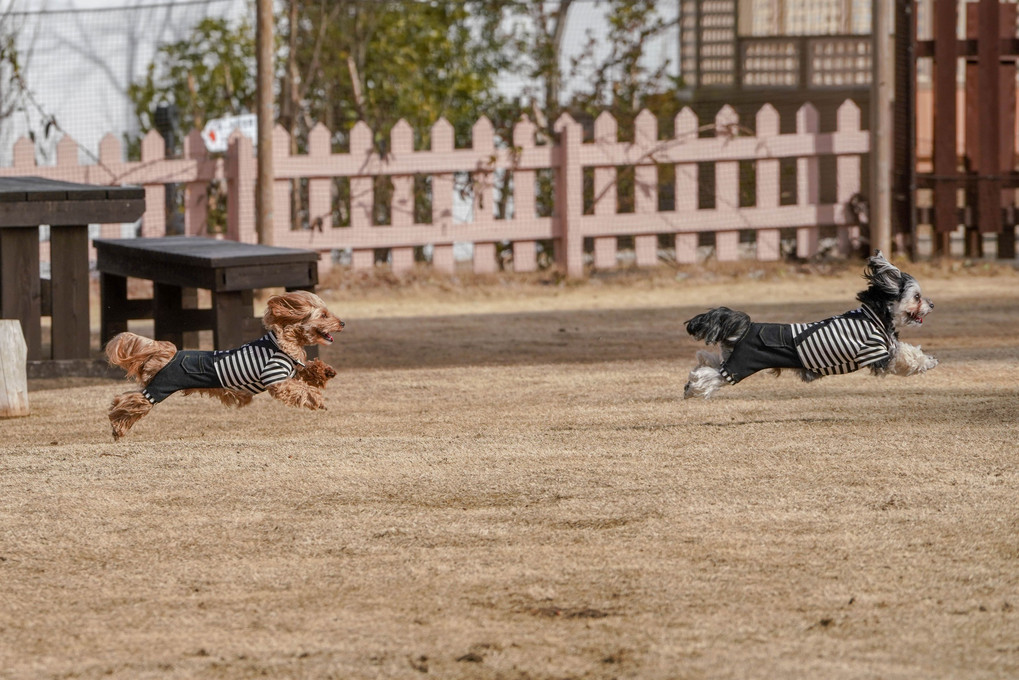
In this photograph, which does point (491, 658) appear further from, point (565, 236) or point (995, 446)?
point (565, 236)

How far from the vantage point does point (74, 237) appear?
317 inches

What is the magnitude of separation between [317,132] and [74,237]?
4.86 m

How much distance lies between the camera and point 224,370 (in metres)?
5.94

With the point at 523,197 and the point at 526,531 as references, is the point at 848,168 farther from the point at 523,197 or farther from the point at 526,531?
the point at 526,531

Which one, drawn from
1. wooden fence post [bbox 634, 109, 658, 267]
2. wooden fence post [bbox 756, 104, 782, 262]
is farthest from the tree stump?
wooden fence post [bbox 756, 104, 782, 262]

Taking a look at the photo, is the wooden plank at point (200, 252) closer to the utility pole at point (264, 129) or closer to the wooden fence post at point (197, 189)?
the utility pole at point (264, 129)

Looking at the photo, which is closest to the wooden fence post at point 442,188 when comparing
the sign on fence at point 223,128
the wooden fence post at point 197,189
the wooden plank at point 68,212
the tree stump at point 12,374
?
the sign on fence at point 223,128

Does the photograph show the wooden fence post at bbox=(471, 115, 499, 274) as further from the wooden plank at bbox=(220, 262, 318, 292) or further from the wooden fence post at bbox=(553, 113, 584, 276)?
the wooden plank at bbox=(220, 262, 318, 292)

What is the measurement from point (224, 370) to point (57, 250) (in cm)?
259

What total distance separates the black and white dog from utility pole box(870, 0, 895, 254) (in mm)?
7739

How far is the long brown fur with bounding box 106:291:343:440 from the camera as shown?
19.5 feet

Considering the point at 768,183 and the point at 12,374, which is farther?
the point at 768,183

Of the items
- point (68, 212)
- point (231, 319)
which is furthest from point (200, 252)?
point (68, 212)

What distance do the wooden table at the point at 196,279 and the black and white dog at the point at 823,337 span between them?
2.72 metres
